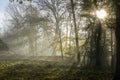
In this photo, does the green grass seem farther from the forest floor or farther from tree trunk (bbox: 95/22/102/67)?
tree trunk (bbox: 95/22/102/67)

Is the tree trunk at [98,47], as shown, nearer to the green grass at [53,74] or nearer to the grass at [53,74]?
the grass at [53,74]

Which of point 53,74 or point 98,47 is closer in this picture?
point 53,74

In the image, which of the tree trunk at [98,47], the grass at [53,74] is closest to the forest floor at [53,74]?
the grass at [53,74]

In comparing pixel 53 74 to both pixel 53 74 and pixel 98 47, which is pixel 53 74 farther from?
pixel 98 47

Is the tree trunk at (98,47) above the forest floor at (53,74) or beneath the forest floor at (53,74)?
above

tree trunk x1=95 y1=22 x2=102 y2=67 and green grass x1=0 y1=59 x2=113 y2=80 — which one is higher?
tree trunk x1=95 y1=22 x2=102 y2=67

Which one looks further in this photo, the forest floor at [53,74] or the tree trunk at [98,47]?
the tree trunk at [98,47]

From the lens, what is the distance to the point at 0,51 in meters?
52.7

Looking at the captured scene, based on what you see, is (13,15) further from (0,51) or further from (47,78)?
(47,78)

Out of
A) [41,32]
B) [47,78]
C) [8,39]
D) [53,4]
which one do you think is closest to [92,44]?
[47,78]

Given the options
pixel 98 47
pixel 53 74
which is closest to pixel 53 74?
pixel 53 74

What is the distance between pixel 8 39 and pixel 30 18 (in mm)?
25087

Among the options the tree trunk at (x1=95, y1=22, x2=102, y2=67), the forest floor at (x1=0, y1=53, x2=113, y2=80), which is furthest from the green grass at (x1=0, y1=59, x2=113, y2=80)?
the tree trunk at (x1=95, y1=22, x2=102, y2=67)

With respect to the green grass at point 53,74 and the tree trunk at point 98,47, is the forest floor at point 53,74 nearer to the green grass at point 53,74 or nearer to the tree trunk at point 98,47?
the green grass at point 53,74
